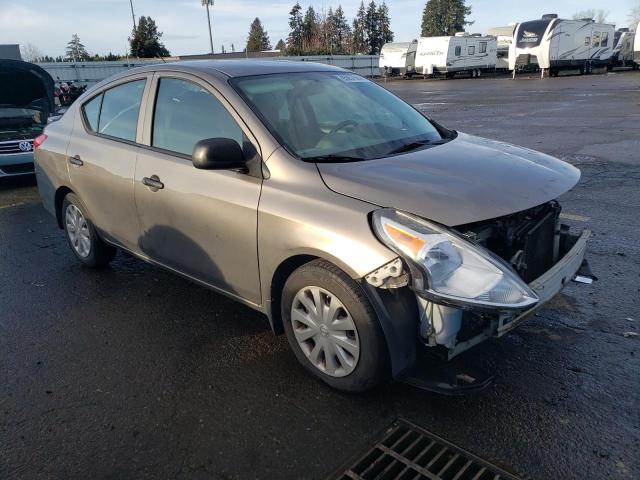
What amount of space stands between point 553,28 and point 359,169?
34.6m

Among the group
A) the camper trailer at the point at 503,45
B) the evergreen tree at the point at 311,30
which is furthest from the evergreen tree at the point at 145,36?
the camper trailer at the point at 503,45

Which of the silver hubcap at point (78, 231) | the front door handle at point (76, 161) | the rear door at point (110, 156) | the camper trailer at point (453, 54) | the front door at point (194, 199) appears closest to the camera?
the front door at point (194, 199)

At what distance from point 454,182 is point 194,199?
162 cm

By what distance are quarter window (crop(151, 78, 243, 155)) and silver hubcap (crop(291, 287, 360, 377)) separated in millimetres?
1071

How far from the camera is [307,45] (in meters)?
73.2

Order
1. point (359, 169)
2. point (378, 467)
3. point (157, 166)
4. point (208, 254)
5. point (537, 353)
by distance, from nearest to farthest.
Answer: point (378, 467), point (359, 169), point (537, 353), point (208, 254), point (157, 166)

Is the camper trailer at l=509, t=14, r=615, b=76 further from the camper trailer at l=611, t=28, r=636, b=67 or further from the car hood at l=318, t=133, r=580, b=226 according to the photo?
the car hood at l=318, t=133, r=580, b=226

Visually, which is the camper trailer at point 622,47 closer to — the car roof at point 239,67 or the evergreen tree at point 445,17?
the car roof at point 239,67

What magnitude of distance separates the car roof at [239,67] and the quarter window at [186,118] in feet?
0.41

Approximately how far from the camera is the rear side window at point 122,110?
4.15 meters

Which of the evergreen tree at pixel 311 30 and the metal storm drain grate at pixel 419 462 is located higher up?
the evergreen tree at pixel 311 30

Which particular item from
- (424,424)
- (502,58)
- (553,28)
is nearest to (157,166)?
(424,424)

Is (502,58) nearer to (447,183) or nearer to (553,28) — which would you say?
(553,28)

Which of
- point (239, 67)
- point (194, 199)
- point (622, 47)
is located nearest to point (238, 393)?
point (194, 199)
